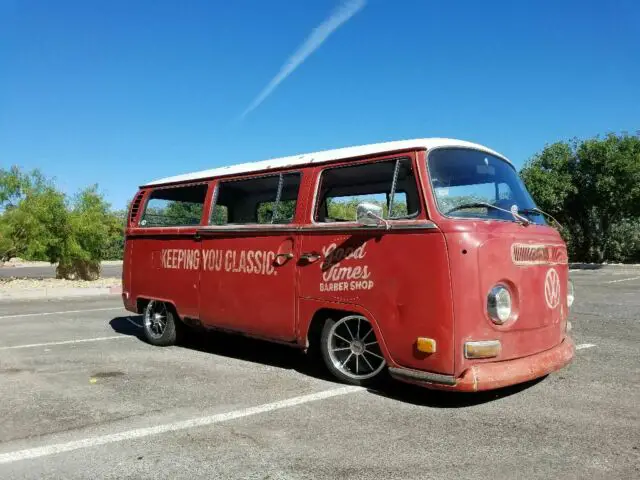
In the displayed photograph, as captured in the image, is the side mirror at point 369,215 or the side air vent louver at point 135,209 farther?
the side air vent louver at point 135,209

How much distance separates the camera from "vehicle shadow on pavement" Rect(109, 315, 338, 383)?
5.86 metres

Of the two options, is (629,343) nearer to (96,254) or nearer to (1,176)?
(96,254)

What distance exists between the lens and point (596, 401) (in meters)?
4.47

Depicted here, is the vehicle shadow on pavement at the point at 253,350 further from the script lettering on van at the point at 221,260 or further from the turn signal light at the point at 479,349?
the turn signal light at the point at 479,349

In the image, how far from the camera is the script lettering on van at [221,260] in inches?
221

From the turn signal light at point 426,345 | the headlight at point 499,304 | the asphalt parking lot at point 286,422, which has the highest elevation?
the headlight at point 499,304

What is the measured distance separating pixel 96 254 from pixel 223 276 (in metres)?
12.3

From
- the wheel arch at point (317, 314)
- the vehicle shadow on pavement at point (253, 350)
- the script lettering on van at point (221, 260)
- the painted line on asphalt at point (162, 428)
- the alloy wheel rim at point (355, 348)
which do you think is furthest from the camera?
the vehicle shadow on pavement at point (253, 350)

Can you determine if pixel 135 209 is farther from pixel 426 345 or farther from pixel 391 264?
pixel 426 345

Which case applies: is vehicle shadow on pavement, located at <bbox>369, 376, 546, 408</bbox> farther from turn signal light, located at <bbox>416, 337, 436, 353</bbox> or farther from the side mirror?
the side mirror

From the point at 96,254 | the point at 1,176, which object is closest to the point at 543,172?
the point at 96,254

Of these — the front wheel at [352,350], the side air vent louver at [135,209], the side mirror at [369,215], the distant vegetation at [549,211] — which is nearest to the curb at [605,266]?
the distant vegetation at [549,211]

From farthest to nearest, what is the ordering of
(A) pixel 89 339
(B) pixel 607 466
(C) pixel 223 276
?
(A) pixel 89 339 < (C) pixel 223 276 < (B) pixel 607 466

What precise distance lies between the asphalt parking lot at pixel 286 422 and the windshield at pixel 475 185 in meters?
1.58
